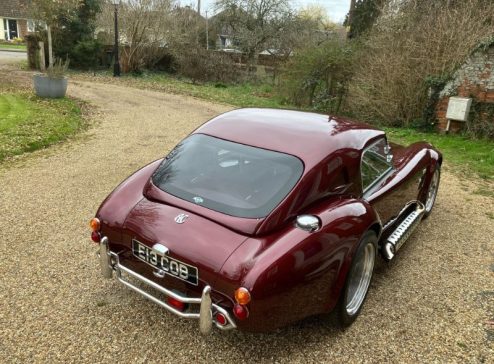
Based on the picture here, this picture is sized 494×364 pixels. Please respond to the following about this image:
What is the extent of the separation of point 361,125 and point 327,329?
1870mm

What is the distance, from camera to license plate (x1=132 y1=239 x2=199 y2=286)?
8.23 feet

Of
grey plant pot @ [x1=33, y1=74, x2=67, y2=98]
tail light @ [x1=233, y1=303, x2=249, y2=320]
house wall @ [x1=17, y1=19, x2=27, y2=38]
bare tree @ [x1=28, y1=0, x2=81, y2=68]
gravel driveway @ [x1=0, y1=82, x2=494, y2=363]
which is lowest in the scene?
gravel driveway @ [x1=0, y1=82, x2=494, y2=363]

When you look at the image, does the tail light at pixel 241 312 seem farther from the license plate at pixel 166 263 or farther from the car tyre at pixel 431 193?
the car tyre at pixel 431 193

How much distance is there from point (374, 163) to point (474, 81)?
691 cm

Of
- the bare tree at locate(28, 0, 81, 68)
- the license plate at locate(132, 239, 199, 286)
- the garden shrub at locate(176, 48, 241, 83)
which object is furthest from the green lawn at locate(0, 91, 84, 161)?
the garden shrub at locate(176, 48, 241, 83)

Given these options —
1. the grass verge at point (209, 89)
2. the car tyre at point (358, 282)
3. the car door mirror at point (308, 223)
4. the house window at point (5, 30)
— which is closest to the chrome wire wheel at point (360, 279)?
the car tyre at point (358, 282)

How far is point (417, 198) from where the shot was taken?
4469mm

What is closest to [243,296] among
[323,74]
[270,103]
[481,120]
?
[481,120]

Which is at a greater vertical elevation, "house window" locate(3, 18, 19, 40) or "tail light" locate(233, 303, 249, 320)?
"house window" locate(3, 18, 19, 40)

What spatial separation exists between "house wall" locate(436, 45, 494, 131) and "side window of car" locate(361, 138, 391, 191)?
20.8ft

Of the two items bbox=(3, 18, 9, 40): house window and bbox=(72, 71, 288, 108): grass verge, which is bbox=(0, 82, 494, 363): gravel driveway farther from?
bbox=(3, 18, 9, 40): house window

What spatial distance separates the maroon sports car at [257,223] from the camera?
240cm

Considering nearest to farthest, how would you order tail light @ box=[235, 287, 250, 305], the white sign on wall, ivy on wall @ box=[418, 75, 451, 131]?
tail light @ box=[235, 287, 250, 305] < the white sign on wall < ivy on wall @ box=[418, 75, 451, 131]

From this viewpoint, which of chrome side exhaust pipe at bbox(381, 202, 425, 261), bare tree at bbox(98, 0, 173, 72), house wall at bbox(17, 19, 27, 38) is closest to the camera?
chrome side exhaust pipe at bbox(381, 202, 425, 261)
